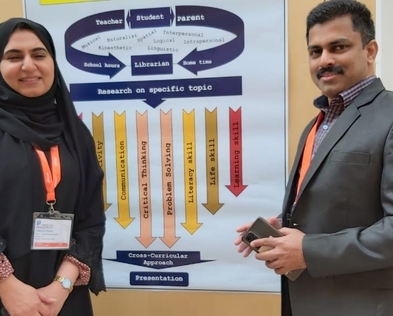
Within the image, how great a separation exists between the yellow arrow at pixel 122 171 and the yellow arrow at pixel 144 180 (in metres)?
0.06

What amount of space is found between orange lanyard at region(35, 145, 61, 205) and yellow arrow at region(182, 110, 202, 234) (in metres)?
0.61

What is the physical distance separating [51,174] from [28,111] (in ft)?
0.65

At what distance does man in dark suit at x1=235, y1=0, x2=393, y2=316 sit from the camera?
3.46 ft

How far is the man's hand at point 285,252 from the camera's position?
1.11 m

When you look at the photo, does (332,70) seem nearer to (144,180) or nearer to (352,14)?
(352,14)

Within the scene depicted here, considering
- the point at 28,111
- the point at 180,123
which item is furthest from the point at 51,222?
the point at 180,123

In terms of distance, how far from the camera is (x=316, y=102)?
1.28 m

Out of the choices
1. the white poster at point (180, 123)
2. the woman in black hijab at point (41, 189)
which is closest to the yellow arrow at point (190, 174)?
the white poster at point (180, 123)

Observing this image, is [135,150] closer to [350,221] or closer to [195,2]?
[195,2]

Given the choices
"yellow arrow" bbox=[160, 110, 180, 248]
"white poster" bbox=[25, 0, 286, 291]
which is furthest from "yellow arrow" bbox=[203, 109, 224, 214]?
"yellow arrow" bbox=[160, 110, 180, 248]

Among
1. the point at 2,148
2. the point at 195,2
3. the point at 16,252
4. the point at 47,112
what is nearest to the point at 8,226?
the point at 16,252

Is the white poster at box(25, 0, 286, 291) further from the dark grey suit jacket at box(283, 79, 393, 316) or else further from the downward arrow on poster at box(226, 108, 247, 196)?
the dark grey suit jacket at box(283, 79, 393, 316)

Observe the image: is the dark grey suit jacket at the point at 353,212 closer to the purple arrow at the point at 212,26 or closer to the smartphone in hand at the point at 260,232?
the smartphone in hand at the point at 260,232

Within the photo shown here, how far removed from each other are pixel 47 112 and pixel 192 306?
101 cm
